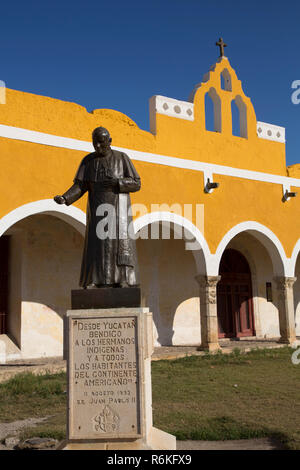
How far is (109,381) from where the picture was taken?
3.80 m

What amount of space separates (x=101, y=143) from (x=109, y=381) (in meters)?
2.06

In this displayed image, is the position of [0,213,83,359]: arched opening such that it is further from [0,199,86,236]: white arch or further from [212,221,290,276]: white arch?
[212,221,290,276]: white arch

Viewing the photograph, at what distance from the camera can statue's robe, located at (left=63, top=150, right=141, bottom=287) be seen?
4113 millimetres

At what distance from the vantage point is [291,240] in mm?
13078

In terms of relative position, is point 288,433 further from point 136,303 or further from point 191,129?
point 191,129

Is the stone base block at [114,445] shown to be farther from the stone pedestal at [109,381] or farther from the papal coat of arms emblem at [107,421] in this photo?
the papal coat of arms emblem at [107,421]

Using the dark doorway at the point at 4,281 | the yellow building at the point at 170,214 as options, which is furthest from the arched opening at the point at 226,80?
the dark doorway at the point at 4,281

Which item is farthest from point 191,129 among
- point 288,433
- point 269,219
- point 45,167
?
point 288,433

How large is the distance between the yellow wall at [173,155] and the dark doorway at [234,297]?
2.00 meters

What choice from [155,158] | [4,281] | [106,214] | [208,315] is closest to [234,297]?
[208,315]

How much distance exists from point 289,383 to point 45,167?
5786 mm

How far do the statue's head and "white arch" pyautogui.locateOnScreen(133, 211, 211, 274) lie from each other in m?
5.84

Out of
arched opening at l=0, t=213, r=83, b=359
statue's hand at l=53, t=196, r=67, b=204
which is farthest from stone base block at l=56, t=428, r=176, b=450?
arched opening at l=0, t=213, r=83, b=359

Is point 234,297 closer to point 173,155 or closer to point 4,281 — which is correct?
point 173,155
